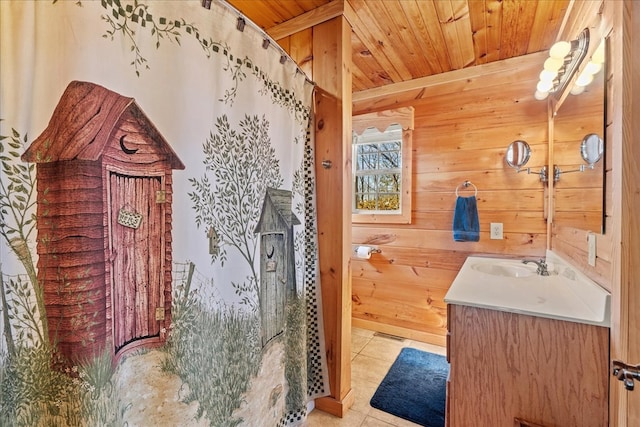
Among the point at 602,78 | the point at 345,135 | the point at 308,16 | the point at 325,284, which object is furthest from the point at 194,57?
the point at 602,78

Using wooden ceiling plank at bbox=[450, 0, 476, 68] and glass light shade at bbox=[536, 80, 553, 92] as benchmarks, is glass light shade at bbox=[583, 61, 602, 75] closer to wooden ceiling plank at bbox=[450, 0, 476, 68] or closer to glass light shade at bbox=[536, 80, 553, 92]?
glass light shade at bbox=[536, 80, 553, 92]

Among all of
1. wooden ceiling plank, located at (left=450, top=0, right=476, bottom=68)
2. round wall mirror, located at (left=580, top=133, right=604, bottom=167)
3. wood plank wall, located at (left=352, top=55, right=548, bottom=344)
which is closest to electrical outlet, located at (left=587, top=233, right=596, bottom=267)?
round wall mirror, located at (left=580, top=133, right=604, bottom=167)

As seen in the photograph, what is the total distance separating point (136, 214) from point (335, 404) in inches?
60.2

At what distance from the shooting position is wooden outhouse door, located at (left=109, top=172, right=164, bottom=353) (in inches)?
28.5

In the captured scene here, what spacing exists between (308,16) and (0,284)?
1.83 meters

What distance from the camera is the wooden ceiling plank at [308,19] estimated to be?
1581 mm

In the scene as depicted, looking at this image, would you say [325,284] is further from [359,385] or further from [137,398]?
[137,398]

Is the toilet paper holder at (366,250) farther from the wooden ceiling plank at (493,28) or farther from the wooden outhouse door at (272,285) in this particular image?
the wooden ceiling plank at (493,28)

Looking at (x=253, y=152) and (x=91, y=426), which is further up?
(x=253, y=152)

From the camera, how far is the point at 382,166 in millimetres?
2672

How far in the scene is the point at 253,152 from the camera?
113 centimetres

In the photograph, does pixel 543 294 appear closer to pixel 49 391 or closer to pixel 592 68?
pixel 592 68

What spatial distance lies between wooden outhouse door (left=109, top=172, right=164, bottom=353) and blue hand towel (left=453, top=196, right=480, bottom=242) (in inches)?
84.3

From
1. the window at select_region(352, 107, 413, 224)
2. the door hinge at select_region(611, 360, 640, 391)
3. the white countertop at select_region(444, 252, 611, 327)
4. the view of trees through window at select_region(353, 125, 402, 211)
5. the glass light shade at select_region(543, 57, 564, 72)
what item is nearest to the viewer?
the door hinge at select_region(611, 360, 640, 391)
